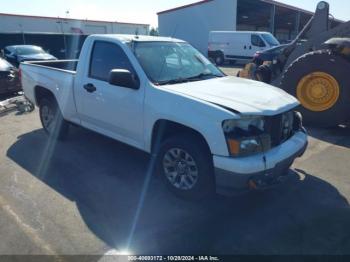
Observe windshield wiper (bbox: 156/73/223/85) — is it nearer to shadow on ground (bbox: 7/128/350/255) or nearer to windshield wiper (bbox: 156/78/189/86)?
windshield wiper (bbox: 156/78/189/86)

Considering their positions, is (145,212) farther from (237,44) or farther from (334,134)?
(237,44)

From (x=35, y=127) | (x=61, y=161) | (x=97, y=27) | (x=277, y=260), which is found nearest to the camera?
(x=277, y=260)

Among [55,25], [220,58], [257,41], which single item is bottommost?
[220,58]

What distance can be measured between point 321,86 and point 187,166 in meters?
4.22

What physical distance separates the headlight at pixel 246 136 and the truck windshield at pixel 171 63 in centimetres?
112

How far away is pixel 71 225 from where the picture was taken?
3.50 m

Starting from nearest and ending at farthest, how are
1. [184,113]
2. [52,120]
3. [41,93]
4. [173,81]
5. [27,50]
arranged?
[184,113] → [173,81] → [52,120] → [41,93] → [27,50]

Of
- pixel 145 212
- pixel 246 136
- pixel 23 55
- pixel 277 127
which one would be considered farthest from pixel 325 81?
pixel 23 55

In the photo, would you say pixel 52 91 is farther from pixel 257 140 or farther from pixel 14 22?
pixel 14 22

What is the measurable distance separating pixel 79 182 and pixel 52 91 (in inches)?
81.7

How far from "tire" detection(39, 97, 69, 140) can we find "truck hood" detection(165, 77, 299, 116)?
108 inches

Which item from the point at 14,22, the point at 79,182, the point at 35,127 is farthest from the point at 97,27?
the point at 79,182

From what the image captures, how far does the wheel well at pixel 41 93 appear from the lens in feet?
20.3

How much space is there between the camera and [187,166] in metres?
3.87
